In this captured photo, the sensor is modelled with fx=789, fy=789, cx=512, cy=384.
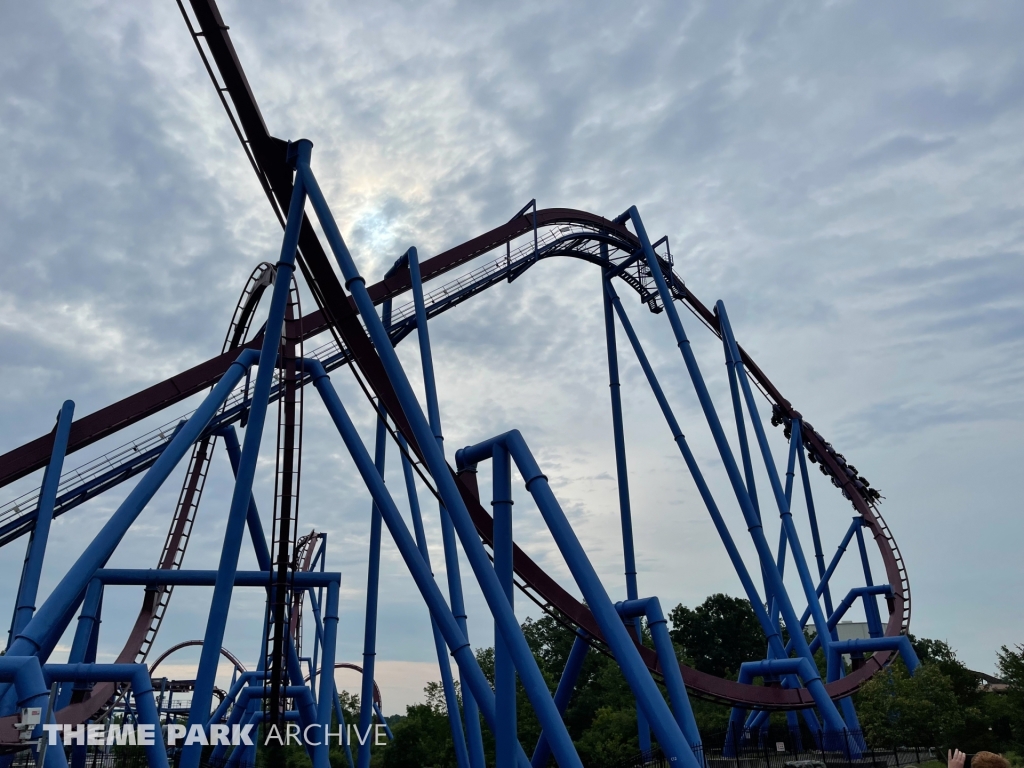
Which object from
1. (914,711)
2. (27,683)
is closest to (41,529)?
(27,683)

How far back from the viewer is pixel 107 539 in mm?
8766

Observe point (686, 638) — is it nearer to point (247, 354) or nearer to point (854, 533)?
point (854, 533)

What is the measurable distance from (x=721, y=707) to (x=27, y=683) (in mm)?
24614

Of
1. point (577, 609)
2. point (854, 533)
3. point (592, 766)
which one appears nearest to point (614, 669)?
point (592, 766)

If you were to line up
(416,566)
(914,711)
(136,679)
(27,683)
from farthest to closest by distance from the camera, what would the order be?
(914,711) < (136,679) < (416,566) < (27,683)

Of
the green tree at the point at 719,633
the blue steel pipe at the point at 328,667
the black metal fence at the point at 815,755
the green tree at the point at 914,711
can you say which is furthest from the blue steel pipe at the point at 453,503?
the green tree at the point at 719,633

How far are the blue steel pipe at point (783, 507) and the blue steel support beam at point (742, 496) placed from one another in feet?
0.95

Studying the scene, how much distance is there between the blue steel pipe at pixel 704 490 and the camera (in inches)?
591

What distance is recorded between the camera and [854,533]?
22406 millimetres

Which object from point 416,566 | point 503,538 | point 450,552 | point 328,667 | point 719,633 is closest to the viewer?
point 503,538

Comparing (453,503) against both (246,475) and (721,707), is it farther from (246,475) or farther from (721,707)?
(721,707)

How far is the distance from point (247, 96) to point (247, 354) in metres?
3.65

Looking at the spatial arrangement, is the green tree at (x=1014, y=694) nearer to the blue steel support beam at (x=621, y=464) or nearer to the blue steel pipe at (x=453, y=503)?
the blue steel support beam at (x=621, y=464)

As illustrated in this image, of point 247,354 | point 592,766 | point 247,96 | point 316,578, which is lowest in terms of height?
point 592,766
